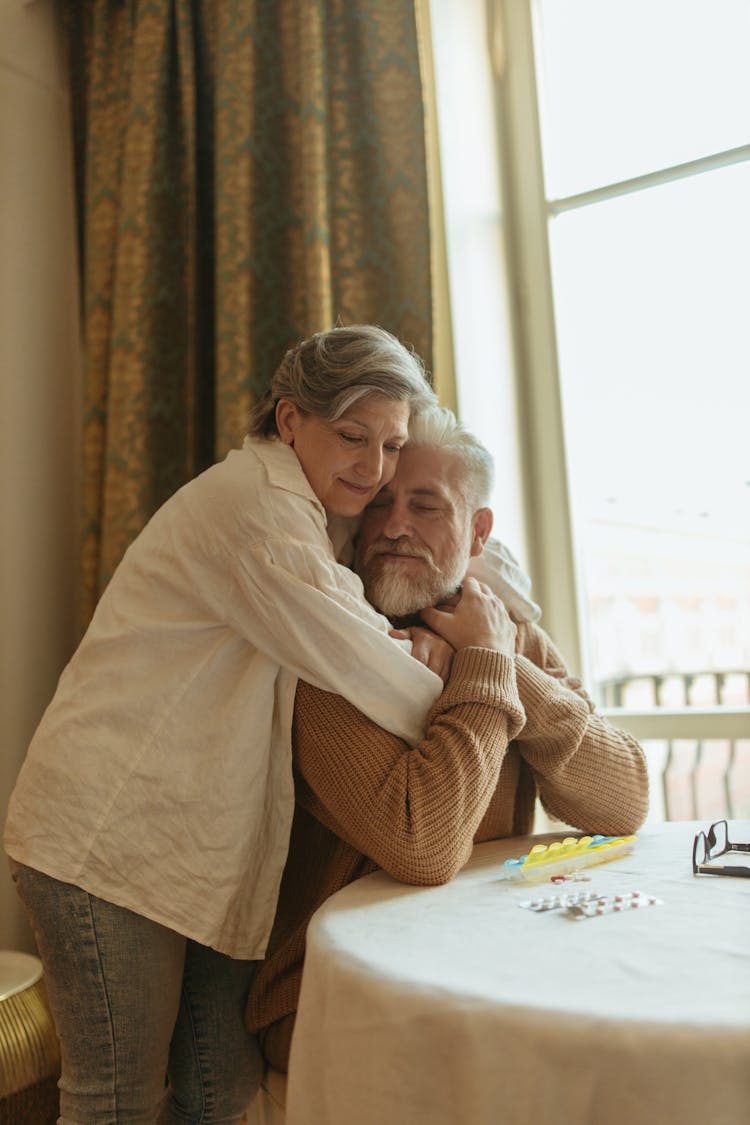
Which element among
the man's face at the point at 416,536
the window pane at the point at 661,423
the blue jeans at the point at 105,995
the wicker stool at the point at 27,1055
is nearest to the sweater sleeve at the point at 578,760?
the man's face at the point at 416,536

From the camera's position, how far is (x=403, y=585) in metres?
1.71

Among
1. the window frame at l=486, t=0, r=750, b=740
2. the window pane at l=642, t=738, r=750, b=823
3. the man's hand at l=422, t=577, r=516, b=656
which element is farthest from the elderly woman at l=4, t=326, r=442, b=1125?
the window pane at l=642, t=738, r=750, b=823

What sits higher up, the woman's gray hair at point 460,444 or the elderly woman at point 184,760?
the woman's gray hair at point 460,444

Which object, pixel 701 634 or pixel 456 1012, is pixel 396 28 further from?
pixel 456 1012

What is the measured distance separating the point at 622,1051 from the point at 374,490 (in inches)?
39.2

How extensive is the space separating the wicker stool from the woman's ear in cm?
124

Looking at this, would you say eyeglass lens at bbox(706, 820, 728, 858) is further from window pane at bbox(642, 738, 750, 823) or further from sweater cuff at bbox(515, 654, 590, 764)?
window pane at bbox(642, 738, 750, 823)

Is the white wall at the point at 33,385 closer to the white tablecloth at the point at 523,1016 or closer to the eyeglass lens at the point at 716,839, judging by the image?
the white tablecloth at the point at 523,1016

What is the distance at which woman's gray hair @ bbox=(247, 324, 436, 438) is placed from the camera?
1.55m

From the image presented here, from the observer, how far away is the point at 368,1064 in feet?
3.16

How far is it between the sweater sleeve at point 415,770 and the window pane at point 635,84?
5.62 ft

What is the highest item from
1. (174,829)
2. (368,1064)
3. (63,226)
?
(63,226)

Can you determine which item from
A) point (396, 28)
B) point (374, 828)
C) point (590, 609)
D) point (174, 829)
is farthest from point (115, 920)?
point (396, 28)

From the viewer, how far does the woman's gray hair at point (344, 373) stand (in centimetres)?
155
